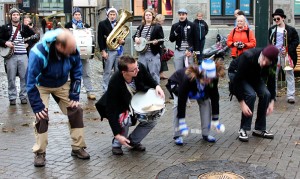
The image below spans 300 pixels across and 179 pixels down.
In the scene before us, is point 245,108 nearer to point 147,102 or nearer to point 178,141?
point 178,141

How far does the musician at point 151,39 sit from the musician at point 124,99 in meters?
3.95

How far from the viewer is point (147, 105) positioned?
20.4 ft

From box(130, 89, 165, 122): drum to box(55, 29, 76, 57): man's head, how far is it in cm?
110

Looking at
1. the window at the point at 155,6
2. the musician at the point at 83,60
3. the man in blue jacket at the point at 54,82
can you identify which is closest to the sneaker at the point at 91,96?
the musician at the point at 83,60

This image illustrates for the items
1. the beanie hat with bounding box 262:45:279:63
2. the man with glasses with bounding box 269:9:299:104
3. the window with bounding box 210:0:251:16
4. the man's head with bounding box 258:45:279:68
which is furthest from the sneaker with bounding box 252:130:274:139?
the window with bounding box 210:0:251:16

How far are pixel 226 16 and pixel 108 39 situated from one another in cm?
1126

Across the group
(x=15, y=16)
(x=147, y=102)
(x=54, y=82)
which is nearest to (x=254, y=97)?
(x=147, y=102)

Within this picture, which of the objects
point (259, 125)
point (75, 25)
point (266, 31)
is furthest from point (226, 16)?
point (259, 125)

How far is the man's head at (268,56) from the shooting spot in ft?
20.7

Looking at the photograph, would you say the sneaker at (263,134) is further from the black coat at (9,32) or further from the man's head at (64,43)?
the black coat at (9,32)

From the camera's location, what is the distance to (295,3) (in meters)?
20.3

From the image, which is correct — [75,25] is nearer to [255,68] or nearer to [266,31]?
[266,31]

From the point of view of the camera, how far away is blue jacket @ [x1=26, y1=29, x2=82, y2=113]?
224 inches

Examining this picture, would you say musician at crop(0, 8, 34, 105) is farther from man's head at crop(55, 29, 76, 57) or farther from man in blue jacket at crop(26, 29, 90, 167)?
man's head at crop(55, 29, 76, 57)
